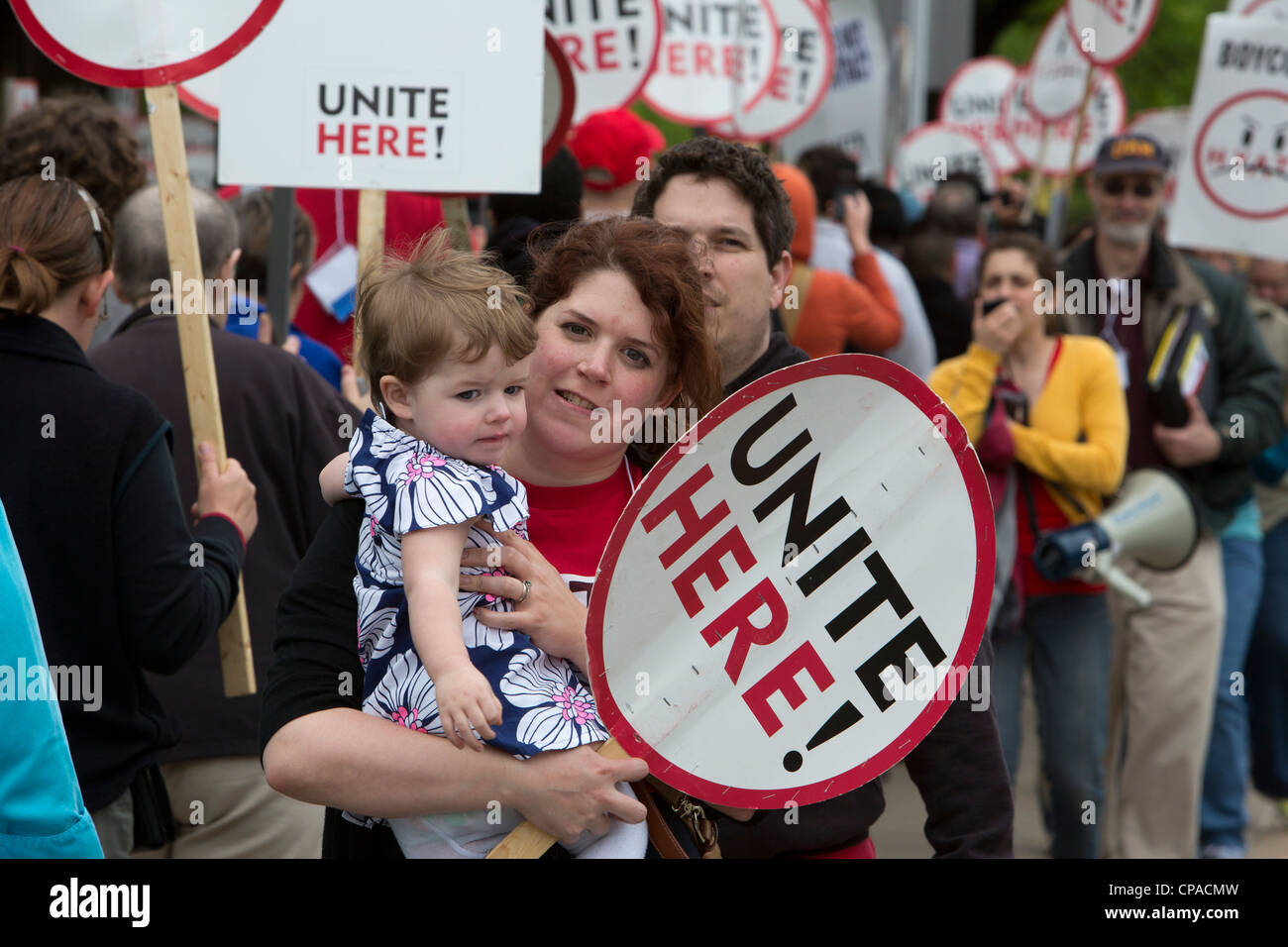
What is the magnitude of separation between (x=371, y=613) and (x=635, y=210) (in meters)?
1.34

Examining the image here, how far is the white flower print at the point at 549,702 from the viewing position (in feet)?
6.98

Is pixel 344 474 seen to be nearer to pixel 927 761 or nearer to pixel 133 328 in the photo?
pixel 927 761

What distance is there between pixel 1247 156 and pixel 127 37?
5327 millimetres

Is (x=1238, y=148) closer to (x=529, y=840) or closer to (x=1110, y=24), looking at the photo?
(x=1110, y=24)

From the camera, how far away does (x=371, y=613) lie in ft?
7.27

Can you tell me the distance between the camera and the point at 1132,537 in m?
5.55

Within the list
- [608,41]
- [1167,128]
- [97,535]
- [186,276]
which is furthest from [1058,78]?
[97,535]

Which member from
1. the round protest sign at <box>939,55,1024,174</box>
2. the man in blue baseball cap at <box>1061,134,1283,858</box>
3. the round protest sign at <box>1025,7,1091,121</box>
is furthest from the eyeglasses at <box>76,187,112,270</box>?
the round protest sign at <box>939,55,1024,174</box>

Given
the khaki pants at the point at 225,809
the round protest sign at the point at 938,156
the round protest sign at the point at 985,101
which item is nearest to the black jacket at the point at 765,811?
the khaki pants at the point at 225,809

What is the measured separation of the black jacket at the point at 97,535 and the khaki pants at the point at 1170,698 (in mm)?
4000

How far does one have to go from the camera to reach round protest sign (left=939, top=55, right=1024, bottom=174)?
15.6m

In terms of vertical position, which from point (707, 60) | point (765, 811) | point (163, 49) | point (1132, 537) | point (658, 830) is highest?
point (163, 49)

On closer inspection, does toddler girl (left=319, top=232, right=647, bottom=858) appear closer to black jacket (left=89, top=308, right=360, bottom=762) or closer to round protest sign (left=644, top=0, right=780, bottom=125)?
black jacket (left=89, top=308, right=360, bottom=762)
